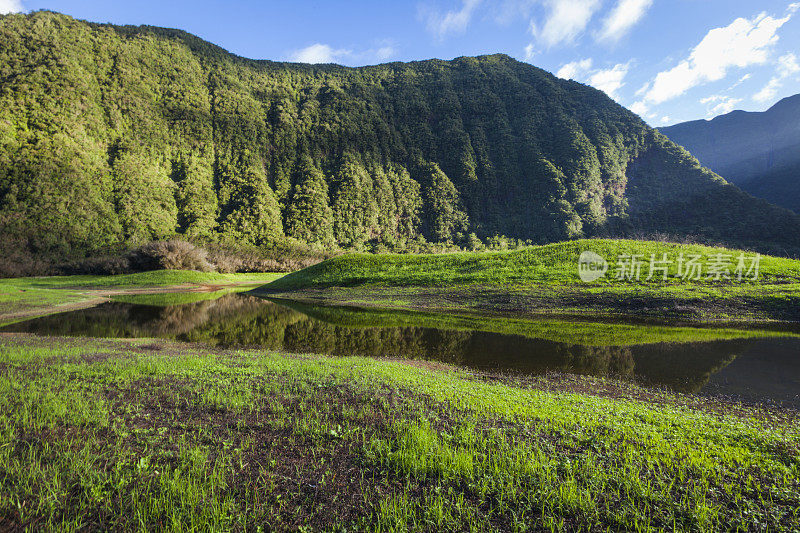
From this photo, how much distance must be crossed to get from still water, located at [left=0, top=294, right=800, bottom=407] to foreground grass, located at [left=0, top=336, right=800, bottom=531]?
408 cm

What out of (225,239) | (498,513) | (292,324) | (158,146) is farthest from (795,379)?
(158,146)

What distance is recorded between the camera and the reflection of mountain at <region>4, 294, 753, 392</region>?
14.3 meters

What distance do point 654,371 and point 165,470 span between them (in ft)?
54.7

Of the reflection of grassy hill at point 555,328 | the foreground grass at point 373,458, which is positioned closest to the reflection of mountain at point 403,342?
the reflection of grassy hill at point 555,328

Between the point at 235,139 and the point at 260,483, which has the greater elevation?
the point at 235,139

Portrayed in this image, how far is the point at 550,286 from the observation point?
35.3 metres

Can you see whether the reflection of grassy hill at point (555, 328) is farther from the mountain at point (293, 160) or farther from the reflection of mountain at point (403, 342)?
the mountain at point (293, 160)

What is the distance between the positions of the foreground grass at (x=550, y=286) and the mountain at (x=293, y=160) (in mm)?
84560

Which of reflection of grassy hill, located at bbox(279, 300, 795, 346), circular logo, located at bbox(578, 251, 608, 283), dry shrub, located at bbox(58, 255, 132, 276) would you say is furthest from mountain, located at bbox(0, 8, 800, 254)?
circular logo, located at bbox(578, 251, 608, 283)

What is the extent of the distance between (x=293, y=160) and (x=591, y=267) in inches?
5928

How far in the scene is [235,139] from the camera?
151125 mm

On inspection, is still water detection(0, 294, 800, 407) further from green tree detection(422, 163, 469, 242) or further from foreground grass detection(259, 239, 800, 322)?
green tree detection(422, 163, 469, 242)

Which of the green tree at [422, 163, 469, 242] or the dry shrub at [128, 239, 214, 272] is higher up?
the green tree at [422, 163, 469, 242]

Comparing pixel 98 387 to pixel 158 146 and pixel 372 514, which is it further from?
pixel 158 146
